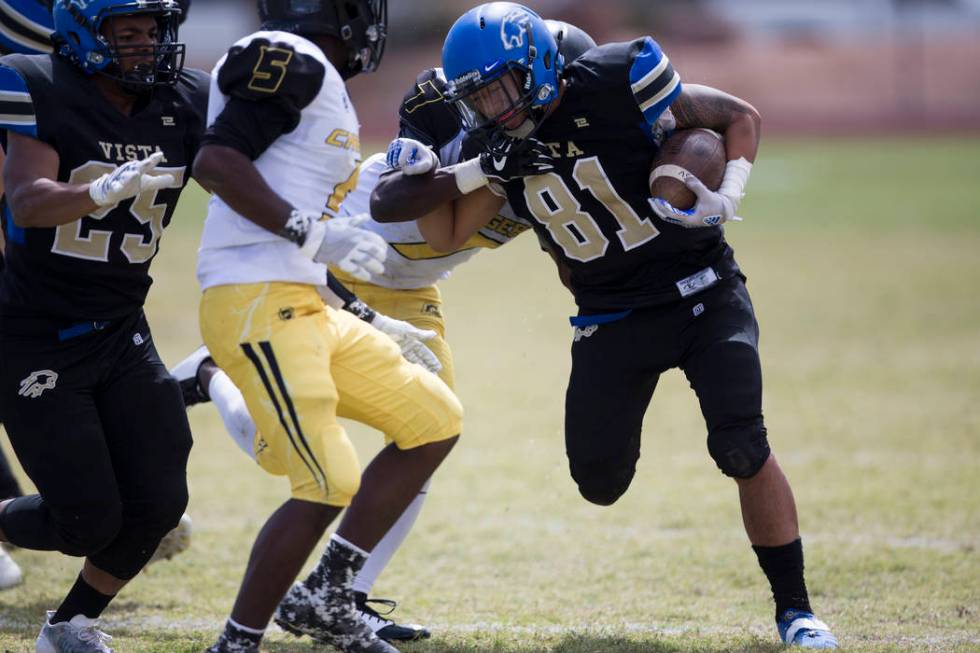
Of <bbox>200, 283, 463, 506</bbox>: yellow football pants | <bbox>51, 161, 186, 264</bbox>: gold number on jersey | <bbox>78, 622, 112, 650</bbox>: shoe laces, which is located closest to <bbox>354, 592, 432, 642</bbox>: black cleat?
<bbox>78, 622, 112, 650</bbox>: shoe laces

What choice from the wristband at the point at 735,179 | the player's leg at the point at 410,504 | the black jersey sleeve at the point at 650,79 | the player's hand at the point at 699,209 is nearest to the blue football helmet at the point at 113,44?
the player's leg at the point at 410,504

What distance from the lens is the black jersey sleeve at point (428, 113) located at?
15.7ft

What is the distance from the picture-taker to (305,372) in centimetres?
355

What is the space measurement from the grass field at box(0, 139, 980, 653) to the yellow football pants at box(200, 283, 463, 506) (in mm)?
1016

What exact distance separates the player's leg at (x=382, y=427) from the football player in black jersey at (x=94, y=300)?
744 mm

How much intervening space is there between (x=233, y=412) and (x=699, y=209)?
6.23 feet

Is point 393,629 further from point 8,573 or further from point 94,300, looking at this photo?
point 8,573

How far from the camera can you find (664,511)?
20.6ft

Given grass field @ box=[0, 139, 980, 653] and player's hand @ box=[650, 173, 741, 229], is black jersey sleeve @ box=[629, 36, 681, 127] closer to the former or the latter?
player's hand @ box=[650, 173, 741, 229]

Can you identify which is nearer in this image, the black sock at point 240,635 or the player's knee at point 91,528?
the black sock at point 240,635

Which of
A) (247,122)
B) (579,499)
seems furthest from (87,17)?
(579,499)

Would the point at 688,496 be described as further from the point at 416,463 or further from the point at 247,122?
the point at 247,122

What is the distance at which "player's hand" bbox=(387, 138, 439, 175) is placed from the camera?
4.31m

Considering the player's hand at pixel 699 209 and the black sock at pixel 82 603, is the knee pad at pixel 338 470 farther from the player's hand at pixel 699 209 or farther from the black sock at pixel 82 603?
the player's hand at pixel 699 209
